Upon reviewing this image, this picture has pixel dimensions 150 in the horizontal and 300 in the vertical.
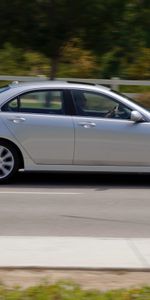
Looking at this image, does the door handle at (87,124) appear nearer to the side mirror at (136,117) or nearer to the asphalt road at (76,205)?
the side mirror at (136,117)

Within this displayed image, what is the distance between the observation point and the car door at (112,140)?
1176 centimetres


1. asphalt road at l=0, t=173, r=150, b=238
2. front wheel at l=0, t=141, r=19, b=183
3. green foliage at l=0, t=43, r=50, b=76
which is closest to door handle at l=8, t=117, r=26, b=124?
front wheel at l=0, t=141, r=19, b=183

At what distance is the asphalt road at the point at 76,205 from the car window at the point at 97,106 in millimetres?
1089

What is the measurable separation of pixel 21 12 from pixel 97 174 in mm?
9796

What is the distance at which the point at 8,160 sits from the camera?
39.0 ft

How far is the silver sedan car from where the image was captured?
11.8m

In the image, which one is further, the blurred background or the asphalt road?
the blurred background

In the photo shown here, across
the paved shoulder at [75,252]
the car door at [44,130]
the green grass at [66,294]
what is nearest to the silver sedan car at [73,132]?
the car door at [44,130]

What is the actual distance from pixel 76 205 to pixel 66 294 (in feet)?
15.2

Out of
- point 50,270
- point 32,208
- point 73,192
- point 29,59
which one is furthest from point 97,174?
point 29,59

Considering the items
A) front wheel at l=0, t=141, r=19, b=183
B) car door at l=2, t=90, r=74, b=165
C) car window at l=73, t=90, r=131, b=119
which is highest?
car window at l=73, t=90, r=131, b=119

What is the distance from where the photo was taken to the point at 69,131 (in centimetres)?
1176

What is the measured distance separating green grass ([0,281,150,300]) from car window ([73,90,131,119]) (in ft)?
19.9

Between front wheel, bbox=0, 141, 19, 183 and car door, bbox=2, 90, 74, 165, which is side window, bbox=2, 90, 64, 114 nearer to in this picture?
car door, bbox=2, 90, 74, 165
